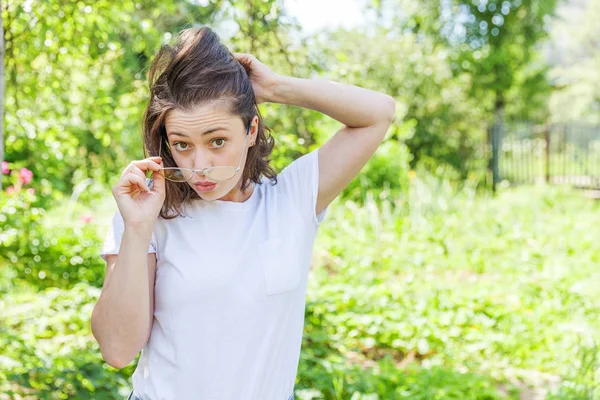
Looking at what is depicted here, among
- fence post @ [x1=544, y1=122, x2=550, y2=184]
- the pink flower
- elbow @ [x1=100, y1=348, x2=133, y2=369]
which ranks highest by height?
the pink flower

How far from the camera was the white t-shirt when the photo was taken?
1311mm

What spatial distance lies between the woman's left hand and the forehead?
0.21 m

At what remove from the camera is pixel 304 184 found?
1.52 metres

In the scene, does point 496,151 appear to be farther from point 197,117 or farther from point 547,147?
point 197,117

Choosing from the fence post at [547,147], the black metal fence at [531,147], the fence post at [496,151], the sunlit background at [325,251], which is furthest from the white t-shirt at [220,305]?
the fence post at [496,151]

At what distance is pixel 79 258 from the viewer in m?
4.97

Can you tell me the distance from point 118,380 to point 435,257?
3491 mm

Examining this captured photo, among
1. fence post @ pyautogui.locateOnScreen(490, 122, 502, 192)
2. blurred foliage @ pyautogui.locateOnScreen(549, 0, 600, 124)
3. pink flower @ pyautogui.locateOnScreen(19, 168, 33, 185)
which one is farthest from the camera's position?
blurred foliage @ pyautogui.locateOnScreen(549, 0, 600, 124)

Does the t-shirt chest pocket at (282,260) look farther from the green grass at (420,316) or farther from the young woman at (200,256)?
the green grass at (420,316)

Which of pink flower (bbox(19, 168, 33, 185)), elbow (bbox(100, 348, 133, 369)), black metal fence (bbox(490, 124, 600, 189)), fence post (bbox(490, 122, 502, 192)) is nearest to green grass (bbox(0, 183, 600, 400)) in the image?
pink flower (bbox(19, 168, 33, 185))

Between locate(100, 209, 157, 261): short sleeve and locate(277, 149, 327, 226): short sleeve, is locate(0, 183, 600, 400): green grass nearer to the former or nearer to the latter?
locate(100, 209, 157, 261): short sleeve

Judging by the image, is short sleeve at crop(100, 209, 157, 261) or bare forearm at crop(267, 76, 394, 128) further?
bare forearm at crop(267, 76, 394, 128)

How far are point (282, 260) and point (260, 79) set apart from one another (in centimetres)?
45

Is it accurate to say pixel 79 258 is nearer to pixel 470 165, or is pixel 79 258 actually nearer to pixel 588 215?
pixel 588 215
